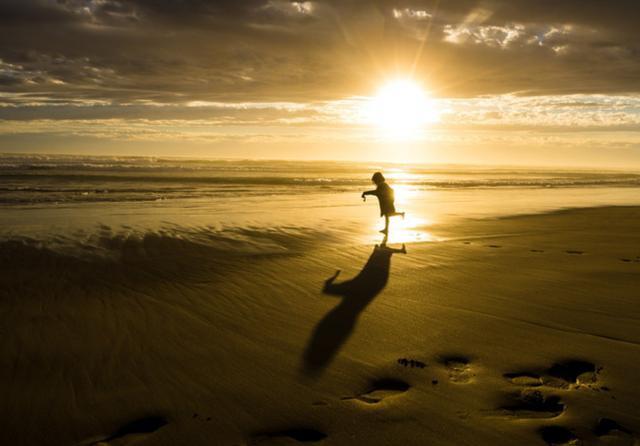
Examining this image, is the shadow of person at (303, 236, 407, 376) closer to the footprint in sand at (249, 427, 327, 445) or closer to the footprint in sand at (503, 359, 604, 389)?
the footprint in sand at (249, 427, 327, 445)

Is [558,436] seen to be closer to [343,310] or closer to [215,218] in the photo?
[343,310]

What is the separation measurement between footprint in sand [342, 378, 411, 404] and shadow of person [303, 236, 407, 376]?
55cm

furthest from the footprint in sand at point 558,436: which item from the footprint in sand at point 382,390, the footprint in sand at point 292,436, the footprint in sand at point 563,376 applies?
the footprint in sand at point 292,436

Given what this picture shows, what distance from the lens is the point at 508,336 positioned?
5.61 meters

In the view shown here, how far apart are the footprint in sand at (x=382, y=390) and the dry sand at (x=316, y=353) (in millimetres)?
18

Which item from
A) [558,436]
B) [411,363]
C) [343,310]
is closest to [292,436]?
[411,363]

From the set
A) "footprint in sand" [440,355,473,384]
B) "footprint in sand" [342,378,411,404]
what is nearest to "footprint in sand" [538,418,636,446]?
"footprint in sand" [440,355,473,384]

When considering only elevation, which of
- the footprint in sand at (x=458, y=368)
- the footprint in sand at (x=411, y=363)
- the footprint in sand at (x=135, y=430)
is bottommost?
the footprint in sand at (x=135, y=430)

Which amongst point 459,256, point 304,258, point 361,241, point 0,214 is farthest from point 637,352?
point 0,214

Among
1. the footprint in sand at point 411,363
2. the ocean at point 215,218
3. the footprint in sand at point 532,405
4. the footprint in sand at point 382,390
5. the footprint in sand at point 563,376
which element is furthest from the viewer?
the ocean at point 215,218

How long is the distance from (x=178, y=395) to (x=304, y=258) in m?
5.97

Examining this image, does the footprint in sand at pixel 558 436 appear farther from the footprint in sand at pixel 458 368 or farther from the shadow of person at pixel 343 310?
the shadow of person at pixel 343 310

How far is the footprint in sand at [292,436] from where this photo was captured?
359 cm

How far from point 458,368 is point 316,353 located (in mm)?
1321
